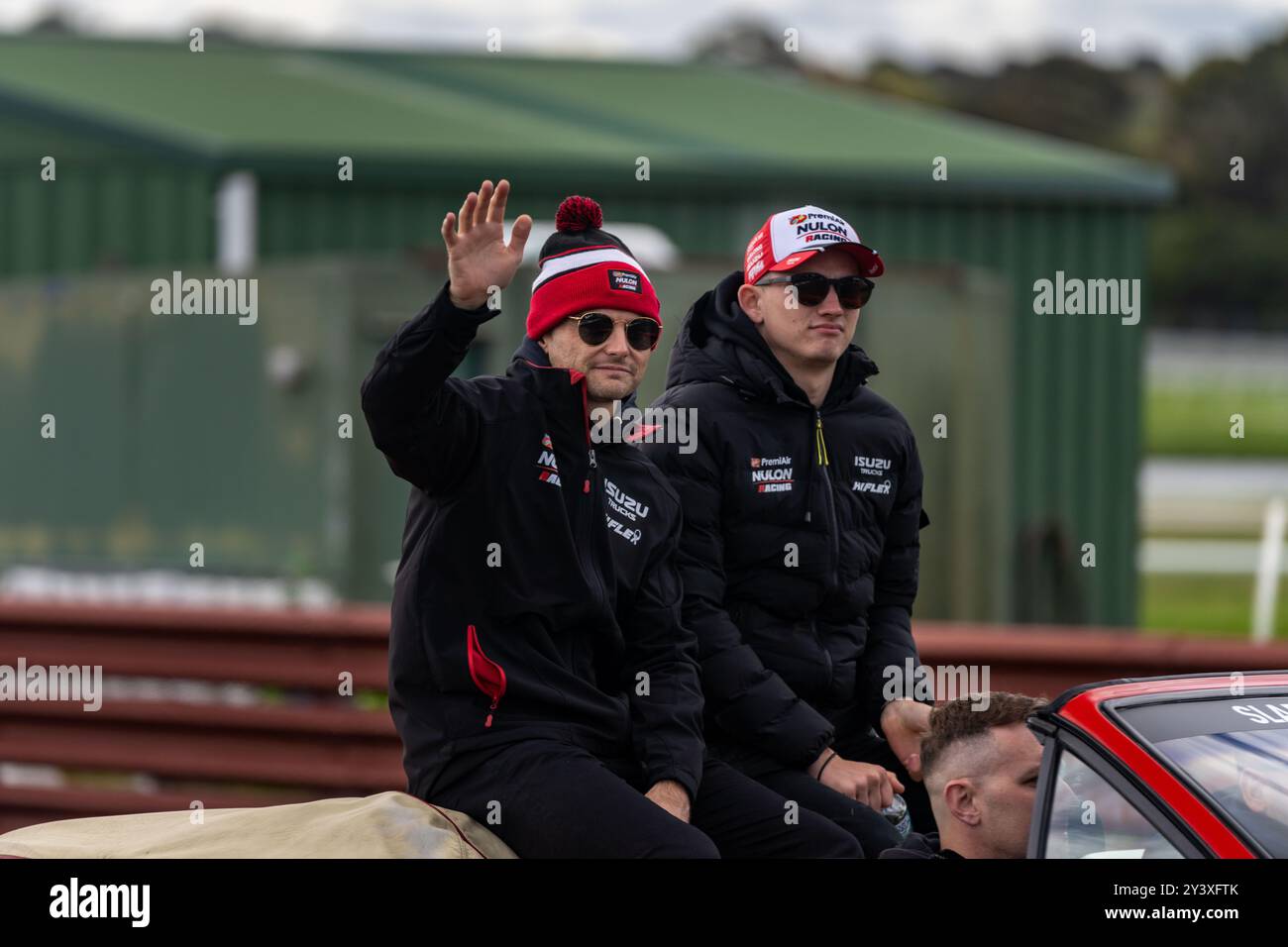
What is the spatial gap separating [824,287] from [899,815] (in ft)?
4.15

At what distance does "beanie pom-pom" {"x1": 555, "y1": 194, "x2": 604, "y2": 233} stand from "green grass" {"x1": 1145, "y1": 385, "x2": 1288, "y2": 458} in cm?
3228

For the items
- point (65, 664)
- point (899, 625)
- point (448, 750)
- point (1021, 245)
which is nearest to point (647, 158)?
point (1021, 245)

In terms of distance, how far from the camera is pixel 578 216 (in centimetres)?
428

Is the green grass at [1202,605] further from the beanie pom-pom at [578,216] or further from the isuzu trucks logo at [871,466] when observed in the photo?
the beanie pom-pom at [578,216]

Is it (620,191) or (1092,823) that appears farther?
(620,191)

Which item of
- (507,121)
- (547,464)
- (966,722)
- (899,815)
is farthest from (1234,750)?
Result: (507,121)

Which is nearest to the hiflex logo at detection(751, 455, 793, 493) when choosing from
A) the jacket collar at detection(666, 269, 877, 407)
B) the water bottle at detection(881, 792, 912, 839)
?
the jacket collar at detection(666, 269, 877, 407)

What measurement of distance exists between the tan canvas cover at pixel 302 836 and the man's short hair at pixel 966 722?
885mm

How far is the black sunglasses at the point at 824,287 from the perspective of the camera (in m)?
4.46

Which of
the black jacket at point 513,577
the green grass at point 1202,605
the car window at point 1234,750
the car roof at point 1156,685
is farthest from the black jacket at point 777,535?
the green grass at point 1202,605

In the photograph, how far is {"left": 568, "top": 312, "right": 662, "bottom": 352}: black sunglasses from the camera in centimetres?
404

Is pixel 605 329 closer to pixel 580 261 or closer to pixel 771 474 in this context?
pixel 580 261

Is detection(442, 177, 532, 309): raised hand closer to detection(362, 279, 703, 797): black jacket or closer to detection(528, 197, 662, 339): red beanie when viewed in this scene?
detection(362, 279, 703, 797): black jacket
